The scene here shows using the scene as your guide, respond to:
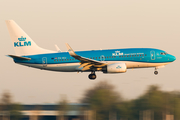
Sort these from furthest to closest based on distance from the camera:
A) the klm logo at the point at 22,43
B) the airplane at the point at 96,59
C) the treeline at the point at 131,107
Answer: the treeline at the point at 131,107 → the klm logo at the point at 22,43 → the airplane at the point at 96,59

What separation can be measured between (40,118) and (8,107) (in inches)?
883

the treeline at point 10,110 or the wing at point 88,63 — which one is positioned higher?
the wing at point 88,63

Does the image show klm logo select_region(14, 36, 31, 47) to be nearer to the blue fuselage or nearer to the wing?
the blue fuselage

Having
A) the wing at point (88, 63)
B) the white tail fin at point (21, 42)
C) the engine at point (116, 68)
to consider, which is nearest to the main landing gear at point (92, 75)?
the wing at point (88, 63)

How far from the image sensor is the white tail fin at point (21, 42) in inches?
1824

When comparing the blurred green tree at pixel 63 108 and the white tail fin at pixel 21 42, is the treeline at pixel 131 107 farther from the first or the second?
the white tail fin at pixel 21 42

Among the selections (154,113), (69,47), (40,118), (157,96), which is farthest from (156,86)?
(69,47)

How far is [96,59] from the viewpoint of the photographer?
143 feet

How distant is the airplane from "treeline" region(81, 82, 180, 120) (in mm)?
24597

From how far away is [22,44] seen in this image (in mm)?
47094

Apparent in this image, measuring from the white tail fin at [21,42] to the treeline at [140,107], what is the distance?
25552 mm

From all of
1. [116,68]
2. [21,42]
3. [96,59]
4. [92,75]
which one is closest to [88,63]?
[96,59]

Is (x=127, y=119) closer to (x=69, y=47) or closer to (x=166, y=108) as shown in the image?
(x=166, y=108)

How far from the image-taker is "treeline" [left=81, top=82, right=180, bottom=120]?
69812 mm
